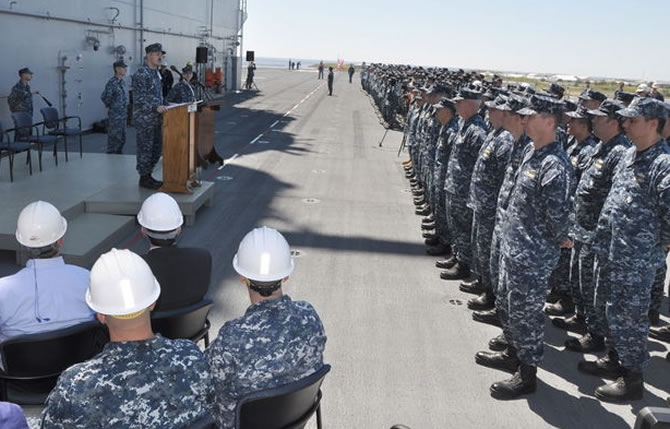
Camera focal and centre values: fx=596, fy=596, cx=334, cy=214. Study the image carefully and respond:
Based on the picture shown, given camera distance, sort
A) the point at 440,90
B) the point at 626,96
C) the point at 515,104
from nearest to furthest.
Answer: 1. the point at 515,104
2. the point at 626,96
3. the point at 440,90

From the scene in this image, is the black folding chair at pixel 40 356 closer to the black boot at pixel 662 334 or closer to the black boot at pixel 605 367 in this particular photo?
the black boot at pixel 605 367

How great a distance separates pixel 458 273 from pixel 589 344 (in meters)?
1.97

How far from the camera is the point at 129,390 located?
2158mm

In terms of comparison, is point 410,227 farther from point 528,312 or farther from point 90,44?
point 90,44

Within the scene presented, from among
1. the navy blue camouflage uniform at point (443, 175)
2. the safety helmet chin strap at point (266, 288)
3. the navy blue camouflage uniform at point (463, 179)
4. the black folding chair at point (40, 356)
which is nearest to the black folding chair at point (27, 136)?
the navy blue camouflage uniform at point (443, 175)

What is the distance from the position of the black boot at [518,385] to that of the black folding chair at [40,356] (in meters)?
2.86

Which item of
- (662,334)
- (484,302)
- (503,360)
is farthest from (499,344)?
(662,334)

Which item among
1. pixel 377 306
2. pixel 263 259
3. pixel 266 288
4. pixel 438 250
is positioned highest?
pixel 263 259

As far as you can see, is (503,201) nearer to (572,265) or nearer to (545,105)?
(545,105)

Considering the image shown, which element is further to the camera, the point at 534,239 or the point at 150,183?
A: the point at 150,183

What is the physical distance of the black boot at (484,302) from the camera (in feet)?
20.2

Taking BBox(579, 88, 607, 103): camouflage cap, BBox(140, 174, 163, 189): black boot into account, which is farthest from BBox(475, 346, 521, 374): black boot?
BBox(140, 174, 163, 189): black boot

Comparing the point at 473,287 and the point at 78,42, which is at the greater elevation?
the point at 78,42

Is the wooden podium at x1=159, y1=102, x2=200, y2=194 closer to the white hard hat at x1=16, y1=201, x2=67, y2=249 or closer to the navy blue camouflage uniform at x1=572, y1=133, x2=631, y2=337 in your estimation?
the white hard hat at x1=16, y1=201, x2=67, y2=249
